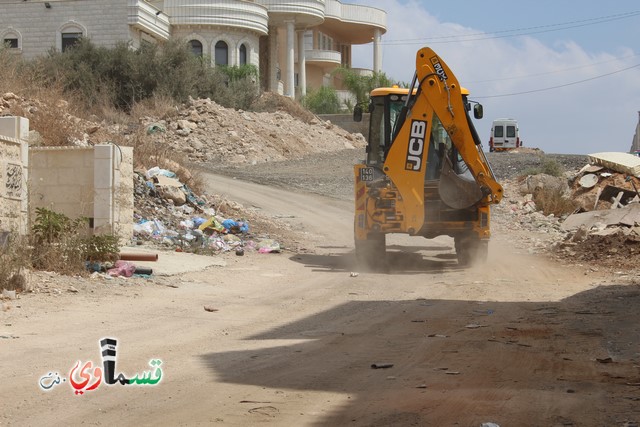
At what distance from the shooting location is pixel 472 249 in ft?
59.3

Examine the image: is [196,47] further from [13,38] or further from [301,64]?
[301,64]

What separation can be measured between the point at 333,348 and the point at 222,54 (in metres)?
51.5

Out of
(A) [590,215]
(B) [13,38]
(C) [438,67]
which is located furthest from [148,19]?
(C) [438,67]

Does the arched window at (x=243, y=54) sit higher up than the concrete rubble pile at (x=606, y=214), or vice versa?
the arched window at (x=243, y=54)

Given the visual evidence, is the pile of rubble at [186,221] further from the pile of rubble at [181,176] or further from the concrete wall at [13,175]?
the concrete wall at [13,175]

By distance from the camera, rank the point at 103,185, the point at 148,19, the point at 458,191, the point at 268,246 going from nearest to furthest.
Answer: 1. the point at 458,191
2. the point at 103,185
3. the point at 268,246
4. the point at 148,19

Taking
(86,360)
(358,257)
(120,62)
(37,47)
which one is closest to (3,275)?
(86,360)

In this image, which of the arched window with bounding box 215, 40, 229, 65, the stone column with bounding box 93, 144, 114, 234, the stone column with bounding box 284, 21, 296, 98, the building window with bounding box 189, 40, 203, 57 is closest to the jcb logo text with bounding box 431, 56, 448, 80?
the stone column with bounding box 93, 144, 114, 234

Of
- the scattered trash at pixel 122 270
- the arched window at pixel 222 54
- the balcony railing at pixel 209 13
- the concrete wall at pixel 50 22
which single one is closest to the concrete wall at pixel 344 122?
the arched window at pixel 222 54

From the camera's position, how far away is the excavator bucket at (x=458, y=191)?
680 inches

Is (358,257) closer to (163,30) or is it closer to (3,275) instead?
(3,275)

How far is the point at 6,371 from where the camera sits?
8195 mm

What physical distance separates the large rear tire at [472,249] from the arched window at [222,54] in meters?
43.0

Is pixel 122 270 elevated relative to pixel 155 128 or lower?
lower
